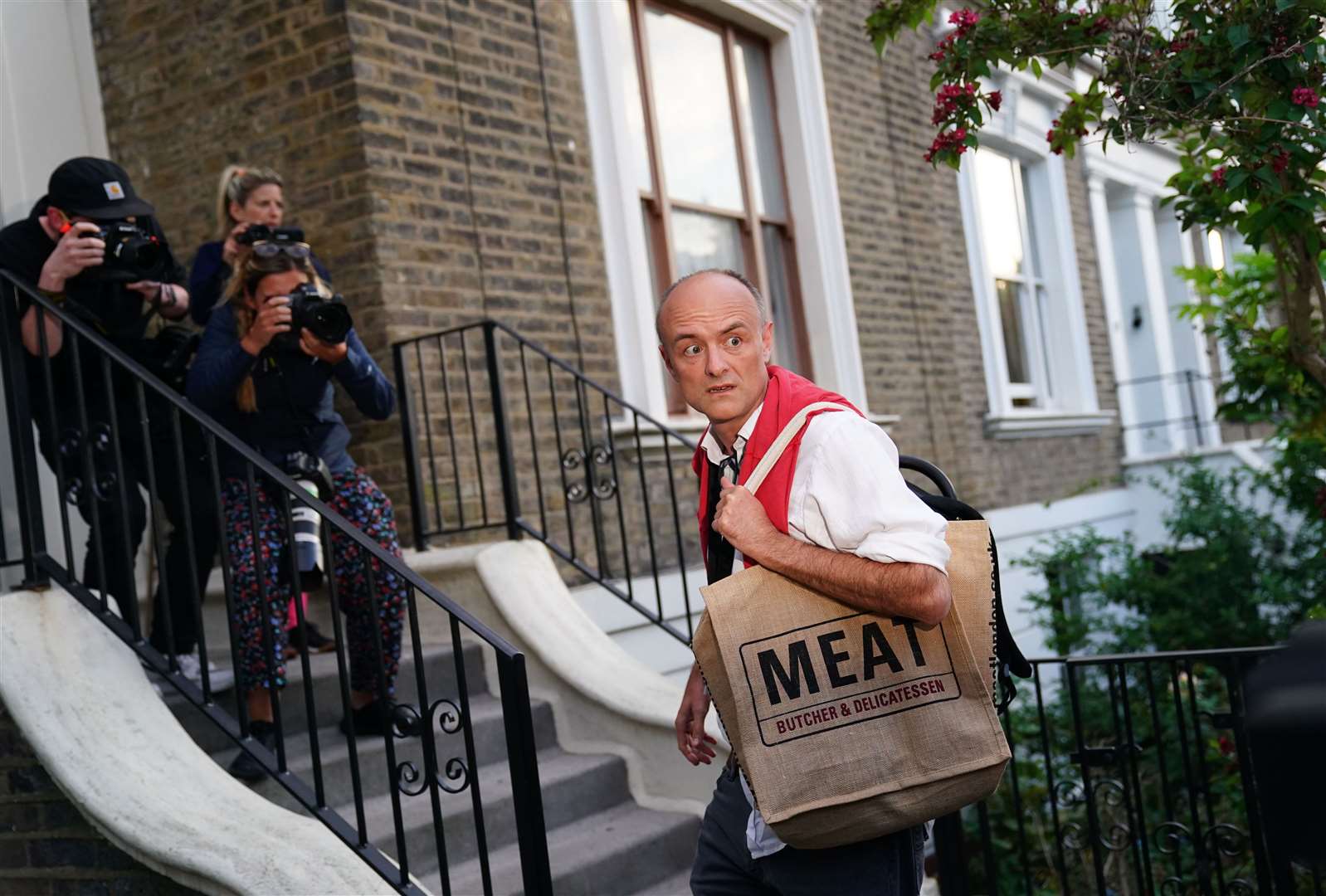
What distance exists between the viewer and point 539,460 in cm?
572

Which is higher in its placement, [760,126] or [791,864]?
[760,126]

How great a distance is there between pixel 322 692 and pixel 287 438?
2.72 ft

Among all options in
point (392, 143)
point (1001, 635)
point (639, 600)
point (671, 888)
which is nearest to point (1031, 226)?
point (639, 600)

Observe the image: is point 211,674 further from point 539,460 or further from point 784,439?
point 784,439

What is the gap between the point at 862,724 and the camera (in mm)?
2010

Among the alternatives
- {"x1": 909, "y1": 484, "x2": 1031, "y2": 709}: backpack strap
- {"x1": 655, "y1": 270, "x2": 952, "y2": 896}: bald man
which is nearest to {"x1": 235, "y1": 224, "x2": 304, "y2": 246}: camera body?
{"x1": 655, "y1": 270, "x2": 952, "y2": 896}: bald man

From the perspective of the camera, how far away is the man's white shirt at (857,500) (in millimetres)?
1968

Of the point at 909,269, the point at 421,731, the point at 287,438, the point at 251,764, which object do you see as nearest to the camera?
the point at 421,731

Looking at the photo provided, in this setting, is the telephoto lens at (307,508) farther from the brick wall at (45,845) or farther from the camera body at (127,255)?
the brick wall at (45,845)

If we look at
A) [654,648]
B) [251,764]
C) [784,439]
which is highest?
[784,439]

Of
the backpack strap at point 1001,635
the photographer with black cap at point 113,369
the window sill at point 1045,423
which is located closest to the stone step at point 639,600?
the photographer with black cap at point 113,369

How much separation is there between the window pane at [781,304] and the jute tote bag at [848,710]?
5787mm

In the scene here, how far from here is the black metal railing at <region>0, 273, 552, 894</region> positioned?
313 cm

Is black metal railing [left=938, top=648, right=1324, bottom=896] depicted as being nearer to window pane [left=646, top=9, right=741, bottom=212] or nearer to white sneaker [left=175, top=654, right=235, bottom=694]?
white sneaker [left=175, top=654, right=235, bottom=694]
